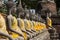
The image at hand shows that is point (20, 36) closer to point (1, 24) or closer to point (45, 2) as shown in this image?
point (1, 24)

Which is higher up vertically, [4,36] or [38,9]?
[4,36]


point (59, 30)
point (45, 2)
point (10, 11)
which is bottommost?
point (59, 30)

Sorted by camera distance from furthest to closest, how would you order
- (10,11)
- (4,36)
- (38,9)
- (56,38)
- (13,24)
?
(38,9) → (56,38) → (13,24) → (10,11) → (4,36)

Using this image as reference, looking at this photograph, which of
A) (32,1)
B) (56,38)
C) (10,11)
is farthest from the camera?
(32,1)

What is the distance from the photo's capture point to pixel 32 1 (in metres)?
41.0

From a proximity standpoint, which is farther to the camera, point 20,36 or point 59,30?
point 59,30

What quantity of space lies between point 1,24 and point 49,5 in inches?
925

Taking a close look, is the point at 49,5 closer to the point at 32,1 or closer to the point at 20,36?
the point at 32,1

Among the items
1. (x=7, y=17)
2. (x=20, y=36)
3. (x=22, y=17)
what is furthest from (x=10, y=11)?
(x=22, y=17)

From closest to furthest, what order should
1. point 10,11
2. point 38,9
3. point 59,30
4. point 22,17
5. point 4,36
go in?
point 4,36 < point 10,11 < point 22,17 < point 59,30 < point 38,9

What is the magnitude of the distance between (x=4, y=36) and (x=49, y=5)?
23.5 metres

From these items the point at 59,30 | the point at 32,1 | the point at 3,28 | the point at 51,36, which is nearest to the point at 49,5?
the point at 59,30

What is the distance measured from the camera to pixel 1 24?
5.34 m

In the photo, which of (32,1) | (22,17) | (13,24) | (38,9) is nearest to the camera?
(13,24)
